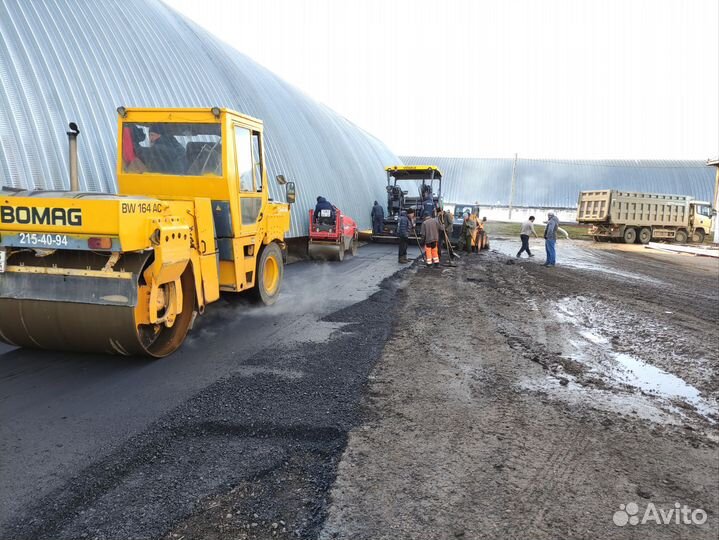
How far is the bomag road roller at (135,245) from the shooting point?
4.33 metres

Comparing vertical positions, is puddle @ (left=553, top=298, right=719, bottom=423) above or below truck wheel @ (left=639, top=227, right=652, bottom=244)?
above

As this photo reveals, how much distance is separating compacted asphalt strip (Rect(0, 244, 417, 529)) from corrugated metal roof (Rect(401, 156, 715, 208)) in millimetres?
55110

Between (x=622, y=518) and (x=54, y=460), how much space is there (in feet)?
11.3

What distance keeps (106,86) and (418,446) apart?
1026 centimetres

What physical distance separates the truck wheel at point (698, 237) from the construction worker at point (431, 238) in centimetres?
2390

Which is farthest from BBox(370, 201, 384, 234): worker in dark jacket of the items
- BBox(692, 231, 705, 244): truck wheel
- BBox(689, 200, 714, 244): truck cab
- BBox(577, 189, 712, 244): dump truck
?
BBox(692, 231, 705, 244): truck wheel

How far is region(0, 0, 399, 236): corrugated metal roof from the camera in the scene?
28.0 ft

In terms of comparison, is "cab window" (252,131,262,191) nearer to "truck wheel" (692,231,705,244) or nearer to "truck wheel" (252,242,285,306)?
"truck wheel" (252,242,285,306)

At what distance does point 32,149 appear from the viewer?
839 centimetres

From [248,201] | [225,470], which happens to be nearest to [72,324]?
[225,470]

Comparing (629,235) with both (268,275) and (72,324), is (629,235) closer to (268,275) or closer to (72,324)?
(268,275)

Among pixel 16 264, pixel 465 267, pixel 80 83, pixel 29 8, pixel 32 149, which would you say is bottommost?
pixel 465 267

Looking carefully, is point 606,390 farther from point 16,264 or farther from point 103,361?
point 16,264

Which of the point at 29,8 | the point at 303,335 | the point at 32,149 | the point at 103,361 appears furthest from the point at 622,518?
the point at 29,8
